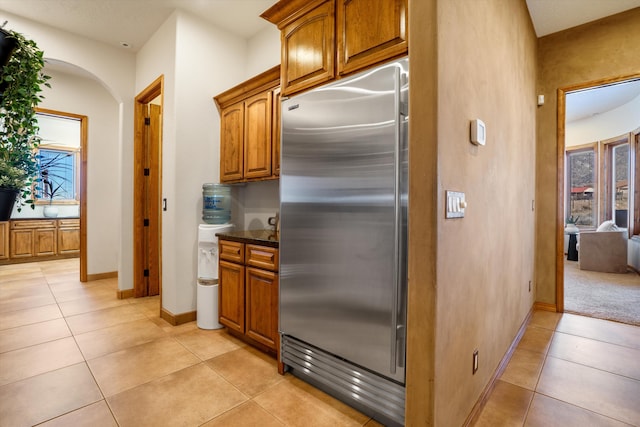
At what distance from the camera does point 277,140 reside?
267 centimetres

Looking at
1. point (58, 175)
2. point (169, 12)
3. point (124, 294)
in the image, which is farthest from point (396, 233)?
point (58, 175)

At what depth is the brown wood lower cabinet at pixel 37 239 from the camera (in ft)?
18.8

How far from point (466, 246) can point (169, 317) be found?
2825mm

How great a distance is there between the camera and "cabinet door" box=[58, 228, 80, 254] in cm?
638

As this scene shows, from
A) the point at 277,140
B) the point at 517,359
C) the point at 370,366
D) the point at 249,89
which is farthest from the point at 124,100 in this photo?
the point at 517,359

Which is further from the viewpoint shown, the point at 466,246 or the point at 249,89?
the point at 249,89

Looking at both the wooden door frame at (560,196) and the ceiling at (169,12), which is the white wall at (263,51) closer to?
the ceiling at (169,12)

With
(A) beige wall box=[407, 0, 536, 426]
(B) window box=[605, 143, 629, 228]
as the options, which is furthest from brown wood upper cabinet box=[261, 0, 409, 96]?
(B) window box=[605, 143, 629, 228]

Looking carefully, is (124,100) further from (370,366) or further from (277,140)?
(370,366)

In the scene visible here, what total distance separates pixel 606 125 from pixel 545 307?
486cm

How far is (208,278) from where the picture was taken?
2.94 metres

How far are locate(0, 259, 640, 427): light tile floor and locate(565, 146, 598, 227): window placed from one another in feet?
16.2

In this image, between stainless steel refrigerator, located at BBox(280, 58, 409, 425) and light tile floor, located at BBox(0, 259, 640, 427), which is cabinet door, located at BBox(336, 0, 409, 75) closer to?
stainless steel refrigerator, located at BBox(280, 58, 409, 425)

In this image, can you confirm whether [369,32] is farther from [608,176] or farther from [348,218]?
[608,176]
